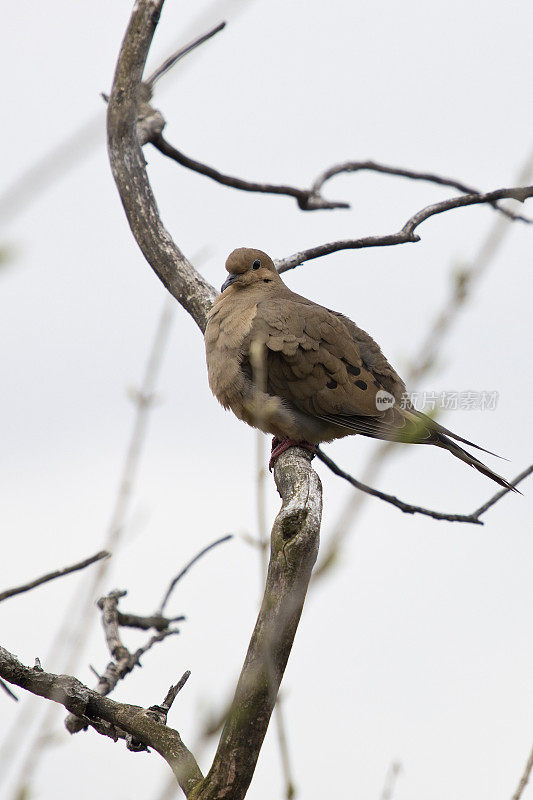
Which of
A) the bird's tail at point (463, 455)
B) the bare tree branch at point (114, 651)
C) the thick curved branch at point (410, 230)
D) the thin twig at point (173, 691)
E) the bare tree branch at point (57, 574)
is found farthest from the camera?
the thick curved branch at point (410, 230)

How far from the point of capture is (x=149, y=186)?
423cm

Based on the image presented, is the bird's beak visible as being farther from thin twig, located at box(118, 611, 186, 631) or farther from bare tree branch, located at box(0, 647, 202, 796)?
bare tree branch, located at box(0, 647, 202, 796)

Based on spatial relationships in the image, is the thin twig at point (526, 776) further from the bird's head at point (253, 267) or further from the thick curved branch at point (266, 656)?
the bird's head at point (253, 267)

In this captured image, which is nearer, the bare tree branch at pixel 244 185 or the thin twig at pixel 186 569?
the thin twig at pixel 186 569

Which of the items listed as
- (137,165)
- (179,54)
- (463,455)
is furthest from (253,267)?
(463,455)

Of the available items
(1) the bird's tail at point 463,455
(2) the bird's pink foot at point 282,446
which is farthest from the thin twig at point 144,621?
(1) the bird's tail at point 463,455

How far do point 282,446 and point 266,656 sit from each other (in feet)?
8.46

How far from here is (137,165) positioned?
4234mm

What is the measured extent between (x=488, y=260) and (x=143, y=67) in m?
3.18

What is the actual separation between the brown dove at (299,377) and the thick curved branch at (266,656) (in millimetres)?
1804

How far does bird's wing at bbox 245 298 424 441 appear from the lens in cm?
409

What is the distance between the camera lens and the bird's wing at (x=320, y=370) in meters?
4.09

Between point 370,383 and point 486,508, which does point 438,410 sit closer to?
point 486,508

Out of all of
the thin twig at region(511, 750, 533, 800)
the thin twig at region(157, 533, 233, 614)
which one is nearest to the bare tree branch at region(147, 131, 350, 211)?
the thin twig at region(157, 533, 233, 614)
